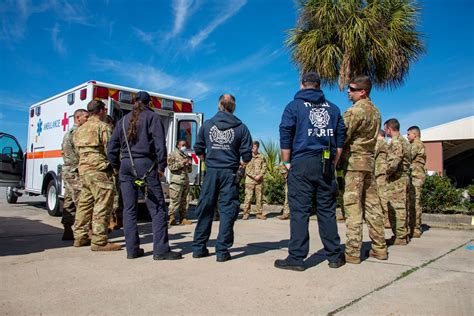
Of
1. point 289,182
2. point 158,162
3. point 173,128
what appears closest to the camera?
point 289,182

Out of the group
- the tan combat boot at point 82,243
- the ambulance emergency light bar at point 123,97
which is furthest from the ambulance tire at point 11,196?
the tan combat boot at point 82,243

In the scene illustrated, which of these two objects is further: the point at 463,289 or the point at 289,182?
the point at 289,182

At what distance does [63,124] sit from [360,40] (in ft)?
27.2

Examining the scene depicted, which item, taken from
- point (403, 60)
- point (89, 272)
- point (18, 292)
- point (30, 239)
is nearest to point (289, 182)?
point (89, 272)

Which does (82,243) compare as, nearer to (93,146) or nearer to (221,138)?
(93,146)

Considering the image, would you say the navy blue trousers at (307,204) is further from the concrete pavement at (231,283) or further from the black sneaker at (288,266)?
the concrete pavement at (231,283)

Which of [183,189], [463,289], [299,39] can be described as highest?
[299,39]

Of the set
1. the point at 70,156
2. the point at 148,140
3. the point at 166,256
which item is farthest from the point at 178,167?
the point at 166,256

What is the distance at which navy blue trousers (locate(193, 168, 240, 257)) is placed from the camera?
450 cm

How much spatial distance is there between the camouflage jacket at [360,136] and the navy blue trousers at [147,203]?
222 cm

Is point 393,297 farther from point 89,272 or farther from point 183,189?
point 183,189

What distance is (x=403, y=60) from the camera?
37.4 feet

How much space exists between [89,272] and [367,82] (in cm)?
372

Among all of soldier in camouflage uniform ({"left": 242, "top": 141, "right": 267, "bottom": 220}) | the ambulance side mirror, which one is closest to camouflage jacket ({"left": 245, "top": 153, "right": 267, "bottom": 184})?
soldier in camouflage uniform ({"left": 242, "top": 141, "right": 267, "bottom": 220})
